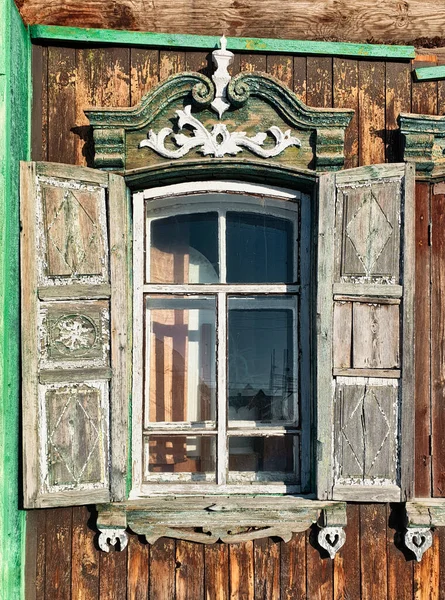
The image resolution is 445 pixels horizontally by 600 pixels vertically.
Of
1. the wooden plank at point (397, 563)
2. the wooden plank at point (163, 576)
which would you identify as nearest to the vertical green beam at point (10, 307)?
the wooden plank at point (163, 576)

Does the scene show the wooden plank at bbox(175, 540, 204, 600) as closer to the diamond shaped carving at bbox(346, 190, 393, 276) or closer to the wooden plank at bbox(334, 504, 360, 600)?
the wooden plank at bbox(334, 504, 360, 600)

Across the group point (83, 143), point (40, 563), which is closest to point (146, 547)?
point (40, 563)

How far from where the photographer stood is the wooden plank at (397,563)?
3.61 m

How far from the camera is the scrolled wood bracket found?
138 inches

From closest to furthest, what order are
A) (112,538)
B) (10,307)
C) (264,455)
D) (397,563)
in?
(10,307), (112,538), (397,563), (264,455)

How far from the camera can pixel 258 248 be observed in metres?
3.79

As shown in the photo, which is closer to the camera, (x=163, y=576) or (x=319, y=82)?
(x=163, y=576)

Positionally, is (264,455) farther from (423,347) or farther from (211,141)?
(211,141)

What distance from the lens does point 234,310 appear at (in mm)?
3768

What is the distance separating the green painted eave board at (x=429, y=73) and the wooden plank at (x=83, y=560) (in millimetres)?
2578

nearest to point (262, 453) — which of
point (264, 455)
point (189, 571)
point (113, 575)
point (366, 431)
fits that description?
point (264, 455)

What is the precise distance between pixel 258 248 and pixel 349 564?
155 cm

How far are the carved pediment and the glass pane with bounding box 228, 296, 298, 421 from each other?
2.32ft

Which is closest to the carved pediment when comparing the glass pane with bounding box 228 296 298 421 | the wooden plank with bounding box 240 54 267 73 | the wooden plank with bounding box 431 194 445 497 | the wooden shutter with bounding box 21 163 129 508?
the wooden plank with bounding box 240 54 267 73
